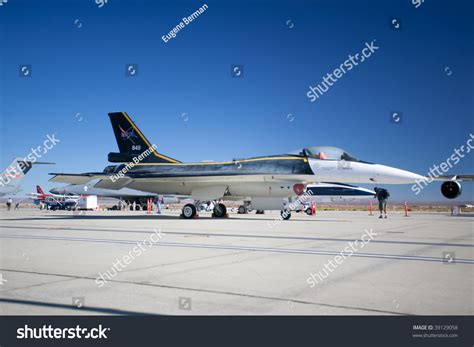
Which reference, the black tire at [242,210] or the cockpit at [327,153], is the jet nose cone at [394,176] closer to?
the cockpit at [327,153]

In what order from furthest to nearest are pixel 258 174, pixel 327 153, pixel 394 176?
pixel 258 174, pixel 327 153, pixel 394 176

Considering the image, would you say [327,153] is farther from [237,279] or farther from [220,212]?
[237,279]

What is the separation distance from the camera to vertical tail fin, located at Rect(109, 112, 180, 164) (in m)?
23.0

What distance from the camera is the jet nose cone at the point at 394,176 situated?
16484 mm

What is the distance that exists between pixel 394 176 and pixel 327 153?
3024 millimetres

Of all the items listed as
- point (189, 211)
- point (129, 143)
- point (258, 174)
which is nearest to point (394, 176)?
point (258, 174)

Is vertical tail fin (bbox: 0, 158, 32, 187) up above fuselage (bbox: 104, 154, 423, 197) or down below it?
above

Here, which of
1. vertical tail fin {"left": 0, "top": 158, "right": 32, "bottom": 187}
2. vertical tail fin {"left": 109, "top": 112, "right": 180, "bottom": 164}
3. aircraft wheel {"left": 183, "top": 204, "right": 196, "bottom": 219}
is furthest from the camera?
vertical tail fin {"left": 0, "top": 158, "right": 32, "bottom": 187}

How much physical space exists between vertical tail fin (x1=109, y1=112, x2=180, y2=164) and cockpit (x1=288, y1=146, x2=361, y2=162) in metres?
7.80

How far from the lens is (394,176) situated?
16.7 metres

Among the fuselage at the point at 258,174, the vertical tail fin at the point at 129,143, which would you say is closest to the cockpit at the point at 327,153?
the fuselage at the point at 258,174

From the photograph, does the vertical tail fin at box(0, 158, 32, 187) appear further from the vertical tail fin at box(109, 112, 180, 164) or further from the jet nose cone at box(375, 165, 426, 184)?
the jet nose cone at box(375, 165, 426, 184)

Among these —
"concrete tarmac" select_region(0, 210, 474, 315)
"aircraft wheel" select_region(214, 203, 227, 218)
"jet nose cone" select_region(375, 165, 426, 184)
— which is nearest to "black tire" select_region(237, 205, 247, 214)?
"aircraft wheel" select_region(214, 203, 227, 218)
